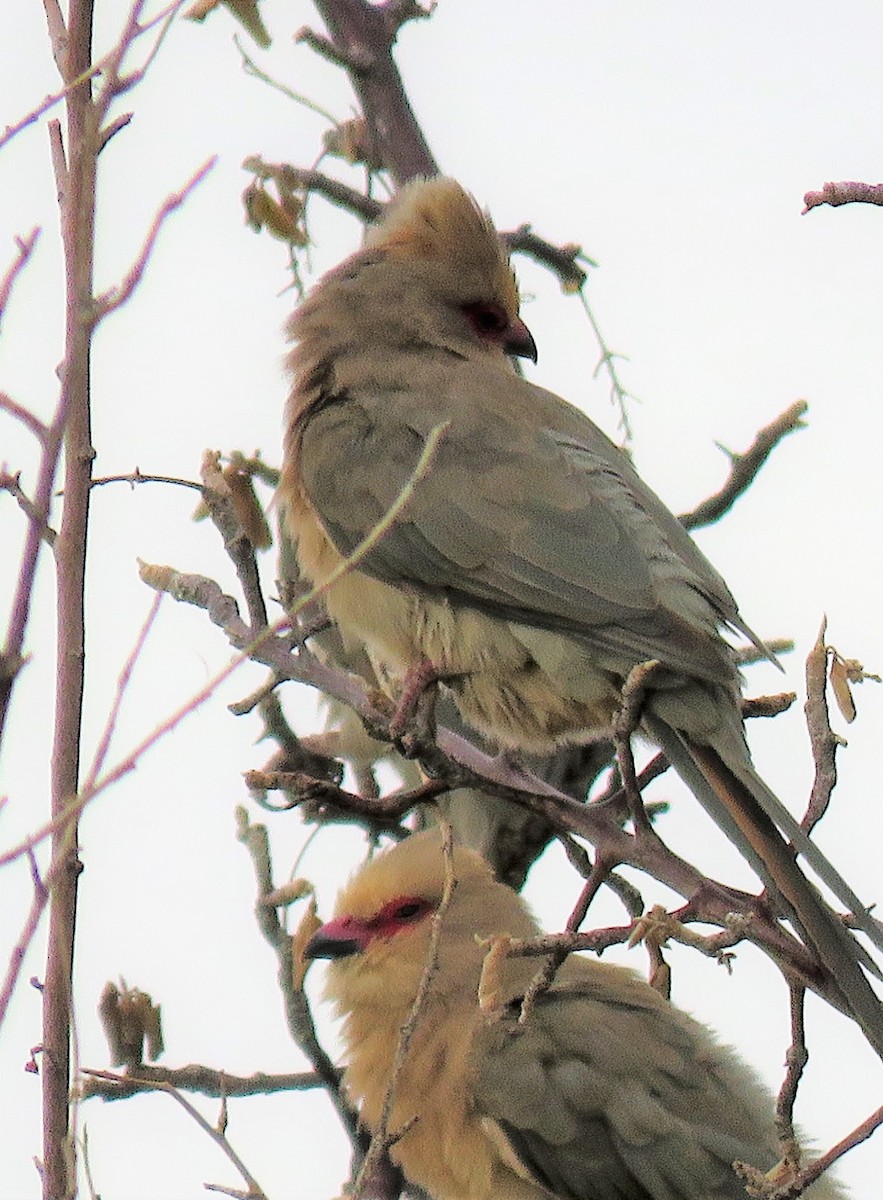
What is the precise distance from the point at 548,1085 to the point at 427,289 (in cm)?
224

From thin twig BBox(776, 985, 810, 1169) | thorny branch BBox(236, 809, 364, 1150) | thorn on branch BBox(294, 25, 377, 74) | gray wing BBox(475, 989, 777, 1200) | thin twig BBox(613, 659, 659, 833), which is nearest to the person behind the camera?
thin twig BBox(776, 985, 810, 1169)

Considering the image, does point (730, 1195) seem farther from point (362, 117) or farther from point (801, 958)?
point (362, 117)

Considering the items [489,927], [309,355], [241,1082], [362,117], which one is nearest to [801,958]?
[241,1082]

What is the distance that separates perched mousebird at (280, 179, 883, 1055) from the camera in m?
3.42

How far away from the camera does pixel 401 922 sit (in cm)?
505

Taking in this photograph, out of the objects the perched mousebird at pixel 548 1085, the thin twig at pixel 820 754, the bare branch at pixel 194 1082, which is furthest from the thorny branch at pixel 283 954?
the thin twig at pixel 820 754

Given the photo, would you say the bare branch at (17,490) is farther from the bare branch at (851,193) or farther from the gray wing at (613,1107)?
the gray wing at (613,1107)

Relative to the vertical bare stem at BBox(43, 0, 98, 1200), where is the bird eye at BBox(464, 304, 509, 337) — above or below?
above

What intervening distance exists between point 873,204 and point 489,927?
3239mm

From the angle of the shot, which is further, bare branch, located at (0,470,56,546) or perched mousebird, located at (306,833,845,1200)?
perched mousebird, located at (306,833,845,1200)

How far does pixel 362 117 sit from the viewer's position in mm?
5117

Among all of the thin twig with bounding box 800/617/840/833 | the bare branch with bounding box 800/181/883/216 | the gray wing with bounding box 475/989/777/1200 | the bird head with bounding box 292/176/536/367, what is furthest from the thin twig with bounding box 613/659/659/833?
the bird head with bounding box 292/176/536/367

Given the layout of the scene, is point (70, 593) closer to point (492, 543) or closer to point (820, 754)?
point (820, 754)

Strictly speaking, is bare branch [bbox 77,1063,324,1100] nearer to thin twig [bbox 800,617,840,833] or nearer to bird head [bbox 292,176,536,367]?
thin twig [bbox 800,617,840,833]
